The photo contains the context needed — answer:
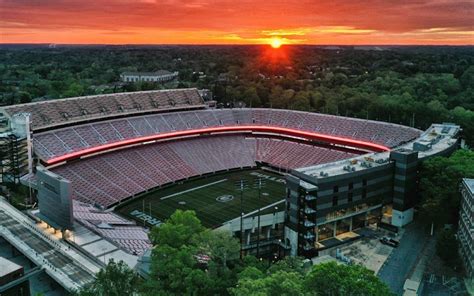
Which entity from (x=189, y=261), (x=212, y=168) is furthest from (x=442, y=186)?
(x=212, y=168)

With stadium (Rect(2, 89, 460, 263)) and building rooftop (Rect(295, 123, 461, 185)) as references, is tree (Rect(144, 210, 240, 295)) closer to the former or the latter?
stadium (Rect(2, 89, 460, 263))

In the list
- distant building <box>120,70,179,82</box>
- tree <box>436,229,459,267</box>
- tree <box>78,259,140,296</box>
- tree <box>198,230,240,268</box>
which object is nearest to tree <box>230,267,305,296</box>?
tree <box>198,230,240,268</box>

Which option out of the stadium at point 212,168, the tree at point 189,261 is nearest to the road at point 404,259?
the stadium at point 212,168

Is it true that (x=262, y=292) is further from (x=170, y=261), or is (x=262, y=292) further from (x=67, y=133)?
(x=67, y=133)

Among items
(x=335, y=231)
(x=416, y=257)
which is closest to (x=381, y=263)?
(x=416, y=257)

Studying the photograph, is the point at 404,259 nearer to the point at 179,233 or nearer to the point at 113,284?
the point at 179,233

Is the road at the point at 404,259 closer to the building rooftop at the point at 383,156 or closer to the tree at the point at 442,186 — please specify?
the tree at the point at 442,186
